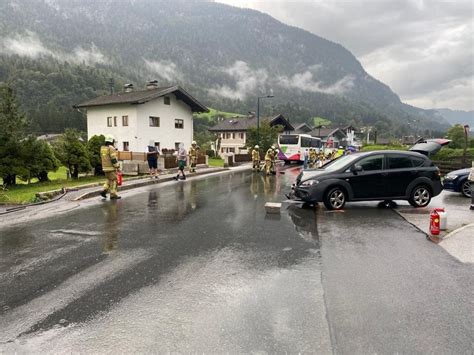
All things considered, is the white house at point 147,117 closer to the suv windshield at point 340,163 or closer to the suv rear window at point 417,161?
the suv windshield at point 340,163

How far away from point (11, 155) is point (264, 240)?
15.2 metres

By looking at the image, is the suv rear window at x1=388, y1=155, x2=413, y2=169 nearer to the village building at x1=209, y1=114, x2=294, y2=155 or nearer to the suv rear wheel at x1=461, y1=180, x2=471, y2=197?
the suv rear wheel at x1=461, y1=180, x2=471, y2=197

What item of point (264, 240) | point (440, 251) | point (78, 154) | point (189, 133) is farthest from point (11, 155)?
point (189, 133)

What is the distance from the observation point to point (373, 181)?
33.1 feet

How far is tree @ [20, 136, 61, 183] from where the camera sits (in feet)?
58.5

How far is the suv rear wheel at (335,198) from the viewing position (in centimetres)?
995

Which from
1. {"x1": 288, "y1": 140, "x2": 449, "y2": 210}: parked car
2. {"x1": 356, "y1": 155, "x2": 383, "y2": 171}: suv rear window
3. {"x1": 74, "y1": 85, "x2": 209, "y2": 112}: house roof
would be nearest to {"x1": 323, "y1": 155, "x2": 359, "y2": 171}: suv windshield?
{"x1": 288, "y1": 140, "x2": 449, "y2": 210}: parked car

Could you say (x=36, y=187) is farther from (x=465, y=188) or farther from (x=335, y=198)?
(x=465, y=188)

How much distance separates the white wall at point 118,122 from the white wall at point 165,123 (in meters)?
0.81

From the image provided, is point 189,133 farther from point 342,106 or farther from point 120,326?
point 342,106

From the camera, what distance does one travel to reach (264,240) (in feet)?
22.6

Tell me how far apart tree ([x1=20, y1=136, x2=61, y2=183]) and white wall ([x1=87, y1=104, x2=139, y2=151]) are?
19.0 metres

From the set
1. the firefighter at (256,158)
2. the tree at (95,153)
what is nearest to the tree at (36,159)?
the tree at (95,153)

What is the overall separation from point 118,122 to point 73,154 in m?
20.2
